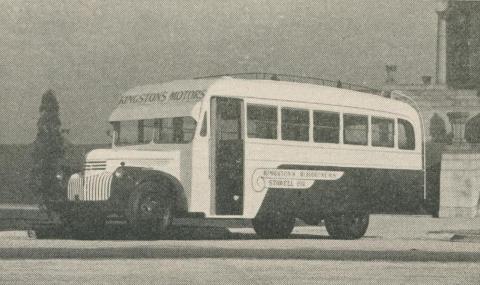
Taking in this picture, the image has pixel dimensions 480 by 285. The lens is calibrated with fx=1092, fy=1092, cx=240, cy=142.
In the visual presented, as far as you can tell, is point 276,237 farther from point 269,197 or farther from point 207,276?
point 207,276

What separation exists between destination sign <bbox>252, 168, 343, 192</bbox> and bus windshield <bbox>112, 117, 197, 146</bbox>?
55.7 inches

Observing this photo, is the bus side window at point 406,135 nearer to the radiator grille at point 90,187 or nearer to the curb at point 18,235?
the radiator grille at point 90,187

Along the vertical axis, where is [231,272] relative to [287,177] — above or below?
below

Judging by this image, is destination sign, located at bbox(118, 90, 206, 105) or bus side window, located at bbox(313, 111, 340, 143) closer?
destination sign, located at bbox(118, 90, 206, 105)

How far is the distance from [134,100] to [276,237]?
382 centimetres

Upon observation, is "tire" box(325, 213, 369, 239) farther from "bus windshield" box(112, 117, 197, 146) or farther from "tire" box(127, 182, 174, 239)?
"tire" box(127, 182, 174, 239)

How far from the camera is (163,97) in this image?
746 inches

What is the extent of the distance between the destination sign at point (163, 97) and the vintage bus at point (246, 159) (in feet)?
0.08

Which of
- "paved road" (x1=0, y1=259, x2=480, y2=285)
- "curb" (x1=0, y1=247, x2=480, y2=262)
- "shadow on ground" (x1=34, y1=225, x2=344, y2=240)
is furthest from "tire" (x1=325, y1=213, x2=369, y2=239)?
"paved road" (x1=0, y1=259, x2=480, y2=285)

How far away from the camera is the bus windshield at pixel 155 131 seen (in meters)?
18.2

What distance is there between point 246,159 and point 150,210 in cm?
200

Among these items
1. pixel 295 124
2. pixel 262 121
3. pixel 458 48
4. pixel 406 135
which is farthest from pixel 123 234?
pixel 458 48

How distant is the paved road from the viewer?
11.5 metres

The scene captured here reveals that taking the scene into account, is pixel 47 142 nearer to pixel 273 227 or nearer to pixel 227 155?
A: pixel 273 227
